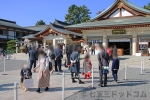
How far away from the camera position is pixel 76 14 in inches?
2274

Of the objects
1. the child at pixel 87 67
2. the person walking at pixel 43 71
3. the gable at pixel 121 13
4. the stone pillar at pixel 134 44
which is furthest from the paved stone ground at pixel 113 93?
the gable at pixel 121 13

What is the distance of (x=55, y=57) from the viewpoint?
1094 centimetres

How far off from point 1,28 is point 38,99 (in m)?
32.2

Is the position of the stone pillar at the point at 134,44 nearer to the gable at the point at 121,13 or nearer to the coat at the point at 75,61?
the gable at the point at 121,13

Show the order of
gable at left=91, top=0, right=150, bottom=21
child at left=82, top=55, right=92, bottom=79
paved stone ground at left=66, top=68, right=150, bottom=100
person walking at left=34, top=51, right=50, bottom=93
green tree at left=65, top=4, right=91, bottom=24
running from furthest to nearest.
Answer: green tree at left=65, top=4, right=91, bottom=24, gable at left=91, top=0, right=150, bottom=21, child at left=82, top=55, right=92, bottom=79, person walking at left=34, top=51, right=50, bottom=93, paved stone ground at left=66, top=68, right=150, bottom=100

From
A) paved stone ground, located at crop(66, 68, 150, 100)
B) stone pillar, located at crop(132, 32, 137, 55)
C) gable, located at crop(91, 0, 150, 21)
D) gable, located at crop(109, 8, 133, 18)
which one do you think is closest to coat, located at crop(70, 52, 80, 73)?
paved stone ground, located at crop(66, 68, 150, 100)

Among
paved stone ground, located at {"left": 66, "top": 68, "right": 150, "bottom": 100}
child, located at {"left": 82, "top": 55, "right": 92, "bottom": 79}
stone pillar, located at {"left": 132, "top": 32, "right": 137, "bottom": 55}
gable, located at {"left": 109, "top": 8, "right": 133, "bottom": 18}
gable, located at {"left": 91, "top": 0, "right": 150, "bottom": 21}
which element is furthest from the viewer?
gable, located at {"left": 109, "top": 8, "right": 133, "bottom": 18}

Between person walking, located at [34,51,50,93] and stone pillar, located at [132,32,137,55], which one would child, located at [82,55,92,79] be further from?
A: stone pillar, located at [132,32,137,55]

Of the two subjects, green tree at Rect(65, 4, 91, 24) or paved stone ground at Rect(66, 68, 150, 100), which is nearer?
paved stone ground at Rect(66, 68, 150, 100)

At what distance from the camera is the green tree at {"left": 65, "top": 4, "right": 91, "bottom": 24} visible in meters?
57.3

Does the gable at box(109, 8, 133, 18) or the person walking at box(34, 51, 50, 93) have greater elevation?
the gable at box(109, 8, 133, 18)

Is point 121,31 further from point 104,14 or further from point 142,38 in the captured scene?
point 104,14

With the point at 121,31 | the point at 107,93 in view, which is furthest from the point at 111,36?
the point at 107,93

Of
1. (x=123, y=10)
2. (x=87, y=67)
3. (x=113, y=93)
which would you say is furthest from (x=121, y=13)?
(x=113, y=93)
